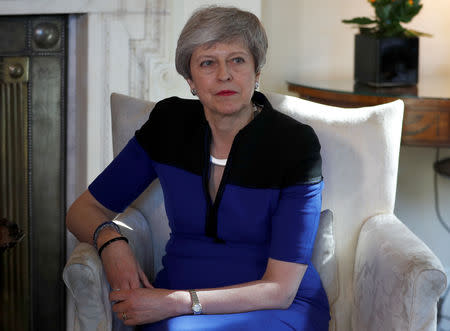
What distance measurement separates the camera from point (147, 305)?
4.59 ft

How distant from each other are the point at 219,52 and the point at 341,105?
958 mm

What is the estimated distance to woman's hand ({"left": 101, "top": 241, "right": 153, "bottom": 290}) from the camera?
4.80ft

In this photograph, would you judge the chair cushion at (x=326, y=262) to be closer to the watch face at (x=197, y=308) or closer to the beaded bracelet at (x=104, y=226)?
the watch face at (x=197, y=308)

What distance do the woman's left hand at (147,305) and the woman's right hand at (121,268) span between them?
30 mm

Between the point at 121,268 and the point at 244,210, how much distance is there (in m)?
0.30

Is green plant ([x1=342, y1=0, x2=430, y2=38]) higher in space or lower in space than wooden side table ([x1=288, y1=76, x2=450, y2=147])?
higher

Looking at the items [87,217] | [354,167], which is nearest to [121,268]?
[87,217]

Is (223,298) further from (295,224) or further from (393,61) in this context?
(393,61)

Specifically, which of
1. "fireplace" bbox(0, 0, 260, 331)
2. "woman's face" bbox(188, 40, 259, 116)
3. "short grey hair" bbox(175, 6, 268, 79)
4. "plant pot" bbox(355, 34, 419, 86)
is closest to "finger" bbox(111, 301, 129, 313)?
"woman's face" bbox(188, 40, 259, 116)

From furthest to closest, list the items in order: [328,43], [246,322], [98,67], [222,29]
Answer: [328,43] < [98,67] < [222,29] < [246,322]

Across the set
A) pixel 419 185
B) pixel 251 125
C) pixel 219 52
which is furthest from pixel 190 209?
pixel 419 185

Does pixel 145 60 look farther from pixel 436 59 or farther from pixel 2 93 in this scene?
pixel 436 59

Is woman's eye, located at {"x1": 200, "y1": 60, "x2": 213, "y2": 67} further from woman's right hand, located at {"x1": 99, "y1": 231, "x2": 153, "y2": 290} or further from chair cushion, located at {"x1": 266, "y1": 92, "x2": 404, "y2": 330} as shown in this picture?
woman's right hand, located at {"x1": 99, "y1": 231, "x2": 153, "y2": 290}

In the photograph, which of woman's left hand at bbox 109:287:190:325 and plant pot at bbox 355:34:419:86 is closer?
woman's left hand at bbox 109:287:190:325
